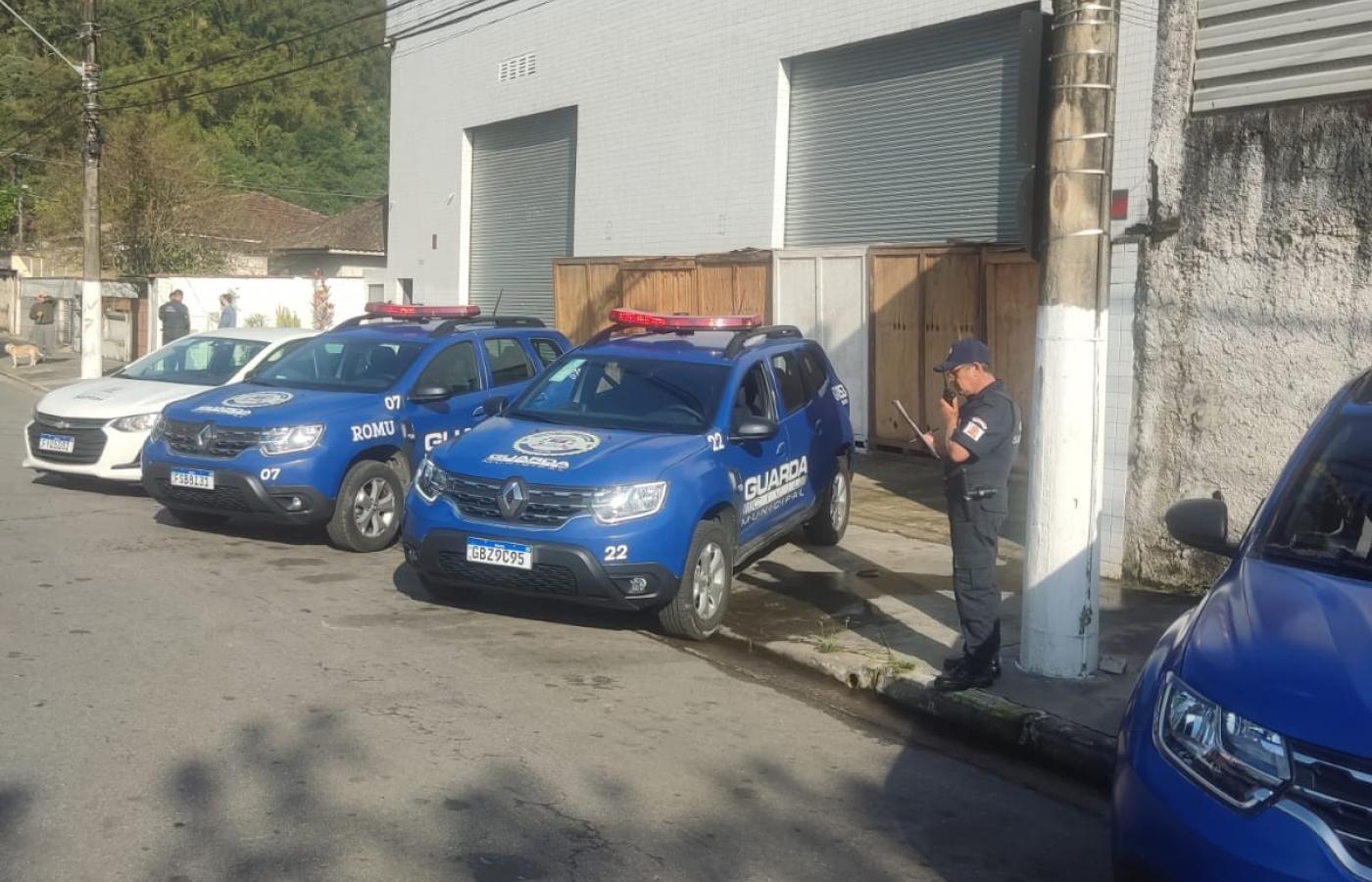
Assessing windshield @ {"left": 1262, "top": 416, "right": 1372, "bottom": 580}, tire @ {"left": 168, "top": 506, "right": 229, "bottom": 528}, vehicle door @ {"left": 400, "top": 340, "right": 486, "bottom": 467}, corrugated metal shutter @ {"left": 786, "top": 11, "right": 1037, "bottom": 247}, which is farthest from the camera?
corrugated metal shutter @ {"left": 786, "top": 11, "right": 1037, "bottom": 247}

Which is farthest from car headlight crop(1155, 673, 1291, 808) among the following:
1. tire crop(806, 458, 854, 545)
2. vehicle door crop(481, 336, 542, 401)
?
vehicle door crop(481, 336, 542, 401)

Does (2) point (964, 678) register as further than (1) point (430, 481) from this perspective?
No

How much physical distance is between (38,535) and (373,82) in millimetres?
56963

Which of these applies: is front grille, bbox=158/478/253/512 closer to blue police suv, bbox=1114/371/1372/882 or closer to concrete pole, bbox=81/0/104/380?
blue police suv, bbox=1114/371/1372/882

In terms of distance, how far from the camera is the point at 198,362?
1349 cm

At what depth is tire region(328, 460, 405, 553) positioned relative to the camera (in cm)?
1012

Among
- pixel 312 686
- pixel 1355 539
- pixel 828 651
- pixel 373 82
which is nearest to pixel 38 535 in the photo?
pixel 312 686

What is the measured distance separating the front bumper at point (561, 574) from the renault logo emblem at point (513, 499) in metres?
0.17

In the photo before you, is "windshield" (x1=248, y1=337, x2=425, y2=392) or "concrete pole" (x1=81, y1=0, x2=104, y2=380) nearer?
"windshield" (x1=248, y1=337, x2=425, y2=392)

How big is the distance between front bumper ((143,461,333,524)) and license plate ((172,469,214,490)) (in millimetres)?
33

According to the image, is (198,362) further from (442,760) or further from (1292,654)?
(1292,654)

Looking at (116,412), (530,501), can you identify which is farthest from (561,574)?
(116,412)

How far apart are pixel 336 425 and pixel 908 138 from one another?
843 centimetres

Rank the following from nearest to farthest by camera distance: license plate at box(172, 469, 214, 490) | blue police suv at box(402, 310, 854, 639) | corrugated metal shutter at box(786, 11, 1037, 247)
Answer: blue police suv at box(402, 310, 854, 639) < license plate at box(172, 469, 214, 490) < corrugated metal shutter at box(786, 11, 1037, 247)
